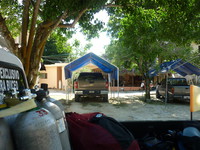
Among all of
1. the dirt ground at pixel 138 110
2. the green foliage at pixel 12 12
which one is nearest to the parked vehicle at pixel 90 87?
the dirt ground at pixel 138 110

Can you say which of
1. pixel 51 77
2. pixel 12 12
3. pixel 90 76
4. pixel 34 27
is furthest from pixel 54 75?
pixel 34 27

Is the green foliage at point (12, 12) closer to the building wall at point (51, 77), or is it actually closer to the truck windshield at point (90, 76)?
the truck windshield at point (90, 76)

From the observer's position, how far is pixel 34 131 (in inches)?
43.7

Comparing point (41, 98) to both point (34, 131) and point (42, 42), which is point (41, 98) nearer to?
point (34, 131)

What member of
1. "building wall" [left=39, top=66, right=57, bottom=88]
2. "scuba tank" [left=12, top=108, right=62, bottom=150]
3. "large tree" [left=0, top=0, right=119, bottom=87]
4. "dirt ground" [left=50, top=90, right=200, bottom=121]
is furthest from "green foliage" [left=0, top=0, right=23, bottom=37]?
"building wall" [left=39, top=66, right=57, bottom=88]

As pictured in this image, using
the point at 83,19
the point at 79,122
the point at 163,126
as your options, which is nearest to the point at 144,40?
the point at 83,19

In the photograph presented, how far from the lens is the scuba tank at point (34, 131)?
1092mm

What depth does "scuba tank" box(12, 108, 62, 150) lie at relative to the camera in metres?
1.09

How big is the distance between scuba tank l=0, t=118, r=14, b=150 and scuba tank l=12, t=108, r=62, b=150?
50 millimetres

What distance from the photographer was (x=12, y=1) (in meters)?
7.52

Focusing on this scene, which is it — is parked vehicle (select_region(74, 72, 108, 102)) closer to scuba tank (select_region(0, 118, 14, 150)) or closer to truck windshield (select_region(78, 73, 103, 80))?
truck windshield (select_region(78, 73, 103, 80))

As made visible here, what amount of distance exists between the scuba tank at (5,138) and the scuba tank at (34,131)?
50 millimetres

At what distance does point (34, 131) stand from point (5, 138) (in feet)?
0.53

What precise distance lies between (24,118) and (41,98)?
2.36 feet
